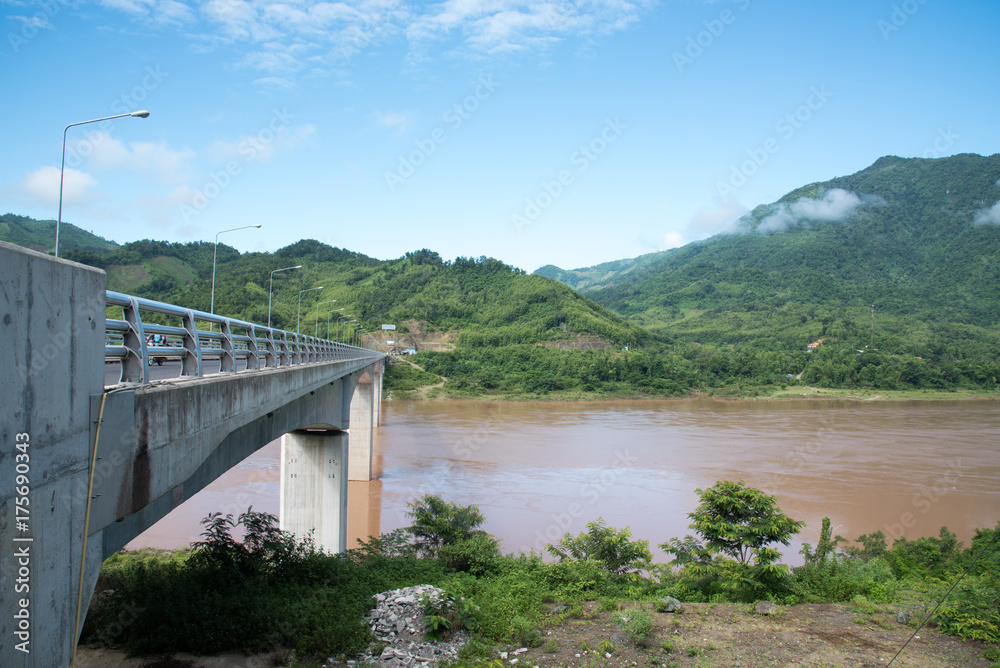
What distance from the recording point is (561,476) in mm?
30797

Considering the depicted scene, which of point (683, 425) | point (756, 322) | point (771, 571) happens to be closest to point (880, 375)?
point (683, 425)

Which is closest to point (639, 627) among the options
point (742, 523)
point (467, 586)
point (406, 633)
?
point (467, 586)

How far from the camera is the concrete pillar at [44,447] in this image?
10.1 ft

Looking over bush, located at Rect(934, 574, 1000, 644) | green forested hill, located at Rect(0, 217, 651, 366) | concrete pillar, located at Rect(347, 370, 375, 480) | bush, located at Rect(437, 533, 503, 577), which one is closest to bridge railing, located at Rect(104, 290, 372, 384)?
bush, located at Rect(437, 533, 503, 577)

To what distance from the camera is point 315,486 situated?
17969 millimetres

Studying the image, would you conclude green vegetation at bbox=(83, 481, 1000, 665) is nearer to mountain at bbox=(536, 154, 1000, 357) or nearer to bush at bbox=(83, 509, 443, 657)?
bush at bbox=(83, 509, 443, 657)

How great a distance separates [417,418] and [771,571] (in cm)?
4363

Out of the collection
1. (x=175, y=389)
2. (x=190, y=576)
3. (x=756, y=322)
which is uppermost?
(x=756, y=322)

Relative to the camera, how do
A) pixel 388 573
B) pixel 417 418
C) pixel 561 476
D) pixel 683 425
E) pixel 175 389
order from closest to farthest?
pixel 175 389 → pixel 388 573 → pixel 561 476 → pixel 683 425 → pixel 417 418

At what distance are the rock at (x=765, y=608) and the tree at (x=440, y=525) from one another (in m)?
6.93

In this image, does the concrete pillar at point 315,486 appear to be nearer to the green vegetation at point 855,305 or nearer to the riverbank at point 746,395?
the riverbank at point 746,395

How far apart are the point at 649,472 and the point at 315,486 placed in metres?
19.6

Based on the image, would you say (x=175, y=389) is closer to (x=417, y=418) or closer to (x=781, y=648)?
(x=781, y=648)

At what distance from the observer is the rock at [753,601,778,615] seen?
1108 cm
